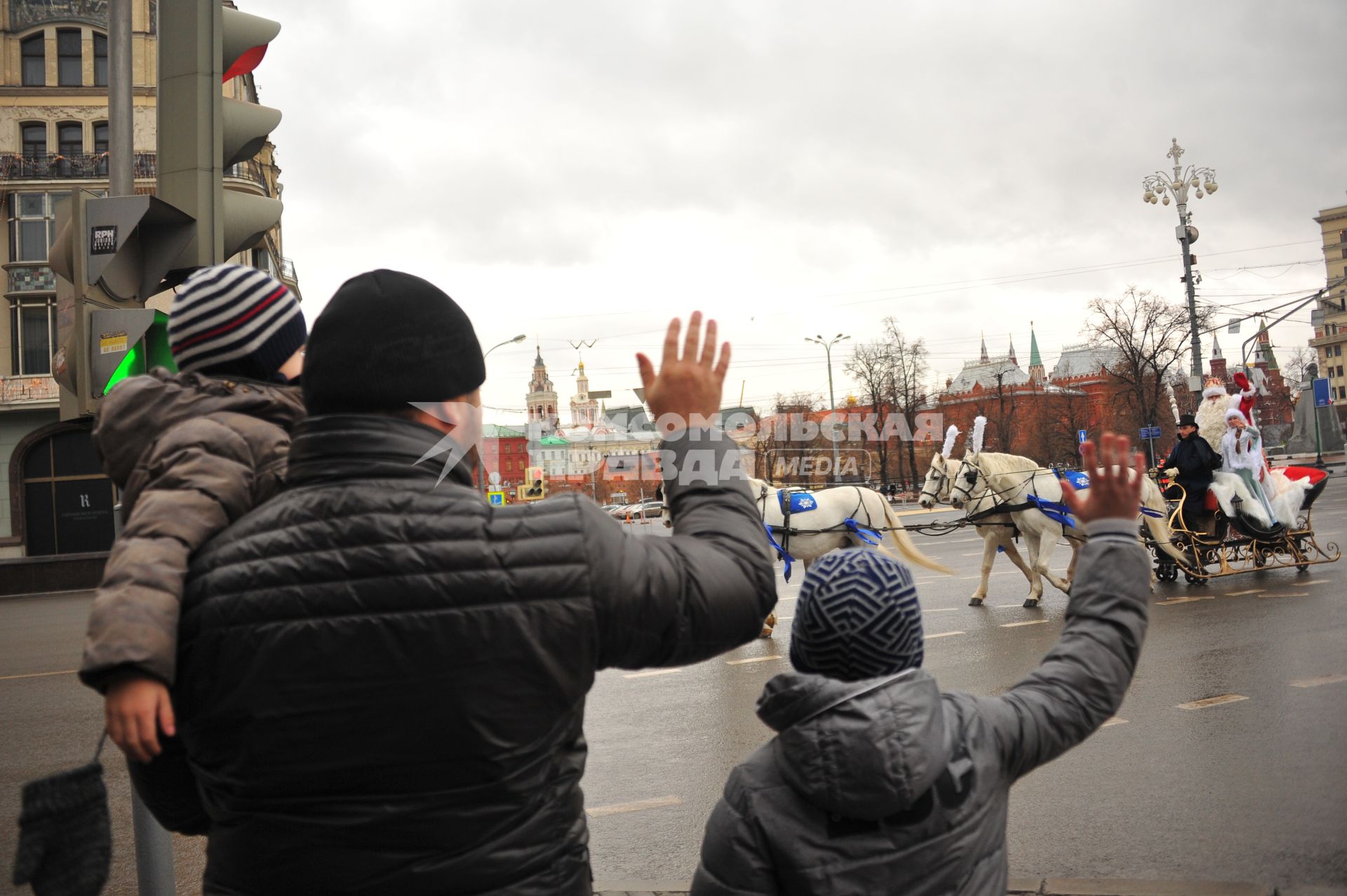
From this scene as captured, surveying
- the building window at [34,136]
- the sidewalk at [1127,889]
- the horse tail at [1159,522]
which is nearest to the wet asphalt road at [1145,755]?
the sidewalk at [1127,889]

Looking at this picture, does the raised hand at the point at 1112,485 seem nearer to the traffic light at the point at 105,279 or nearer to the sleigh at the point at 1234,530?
the traffic light at the point at 105,279

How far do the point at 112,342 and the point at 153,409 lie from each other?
212cm

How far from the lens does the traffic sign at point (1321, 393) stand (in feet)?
163

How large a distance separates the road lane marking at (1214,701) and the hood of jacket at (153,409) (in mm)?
7380

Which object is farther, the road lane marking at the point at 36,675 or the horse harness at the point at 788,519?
the horse harness at the point at 788,519

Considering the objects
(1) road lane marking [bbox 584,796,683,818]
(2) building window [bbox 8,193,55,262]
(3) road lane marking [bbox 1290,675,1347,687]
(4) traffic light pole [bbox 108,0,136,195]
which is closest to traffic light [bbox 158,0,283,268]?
(4) traffic light pole [bbox 108,0,136,195]

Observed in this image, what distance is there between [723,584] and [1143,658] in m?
9.01

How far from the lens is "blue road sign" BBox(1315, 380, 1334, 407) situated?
163 feet

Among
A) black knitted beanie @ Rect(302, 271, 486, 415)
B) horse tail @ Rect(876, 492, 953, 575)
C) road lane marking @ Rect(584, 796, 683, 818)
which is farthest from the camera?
horse tail @ Rect(876, 492, 953, 575)

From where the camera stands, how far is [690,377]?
1912 mm

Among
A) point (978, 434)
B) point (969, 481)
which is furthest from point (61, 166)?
point (969, 481)

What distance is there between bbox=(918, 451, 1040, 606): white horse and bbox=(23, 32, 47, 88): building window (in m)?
33.4

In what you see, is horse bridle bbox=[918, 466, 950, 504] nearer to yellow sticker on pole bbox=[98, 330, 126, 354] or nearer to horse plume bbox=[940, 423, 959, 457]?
horse plume bbox=[940, 423, 959, 457]

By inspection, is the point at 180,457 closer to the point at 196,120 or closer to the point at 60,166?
the point at 196,120
